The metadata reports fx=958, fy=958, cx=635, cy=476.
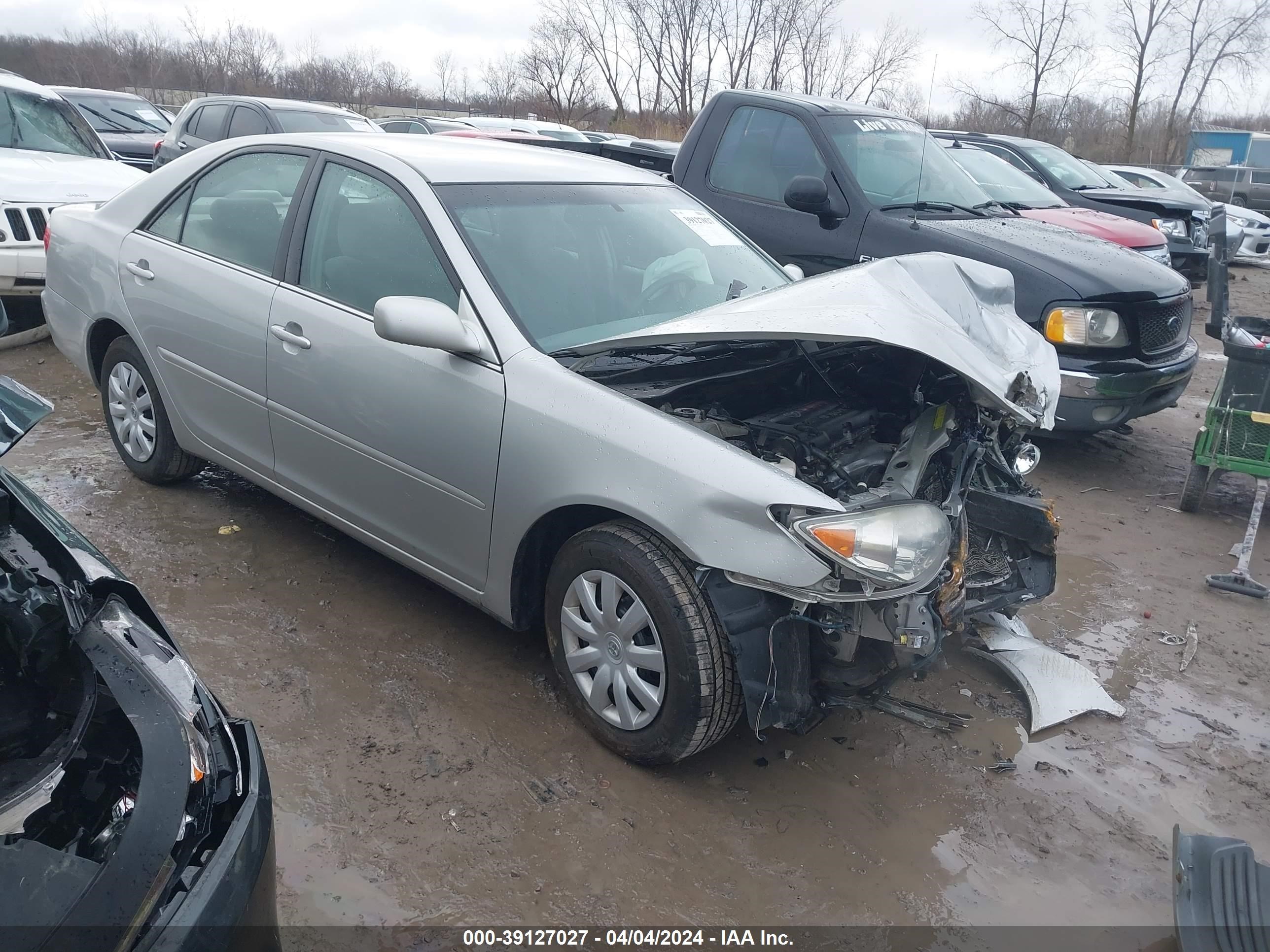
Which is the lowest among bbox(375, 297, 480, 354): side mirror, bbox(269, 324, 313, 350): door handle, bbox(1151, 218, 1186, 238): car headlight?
bbox(269, 324, 313, 350): door handle

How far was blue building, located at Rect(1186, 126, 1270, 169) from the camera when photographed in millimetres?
29844

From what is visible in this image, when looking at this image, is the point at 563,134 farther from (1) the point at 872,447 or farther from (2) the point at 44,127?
(1) the point at 872,447

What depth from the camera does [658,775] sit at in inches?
113

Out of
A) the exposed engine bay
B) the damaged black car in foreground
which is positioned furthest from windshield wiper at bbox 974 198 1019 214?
the damaged black car in foreground

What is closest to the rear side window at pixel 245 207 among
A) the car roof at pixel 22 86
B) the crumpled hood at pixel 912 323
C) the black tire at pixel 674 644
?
the crumpled hood at pixel 912 323

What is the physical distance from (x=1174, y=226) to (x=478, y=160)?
34.0 ft

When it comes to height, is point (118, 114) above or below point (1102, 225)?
above

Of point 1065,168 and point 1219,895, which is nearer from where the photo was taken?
point 1219,895

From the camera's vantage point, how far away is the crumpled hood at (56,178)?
6.66 meters

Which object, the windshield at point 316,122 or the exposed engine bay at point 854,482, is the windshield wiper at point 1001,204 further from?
the windshield at point 316,122

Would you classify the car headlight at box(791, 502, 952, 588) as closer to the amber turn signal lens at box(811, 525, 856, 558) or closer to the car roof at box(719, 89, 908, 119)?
the amber turn signal lens at box(811, 525, 856, 558)

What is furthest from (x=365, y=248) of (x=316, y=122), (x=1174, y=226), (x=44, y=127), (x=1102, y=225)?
(x=1174, y=226)

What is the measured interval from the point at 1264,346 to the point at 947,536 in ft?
9.75

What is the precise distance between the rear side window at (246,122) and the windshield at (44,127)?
2070mm
